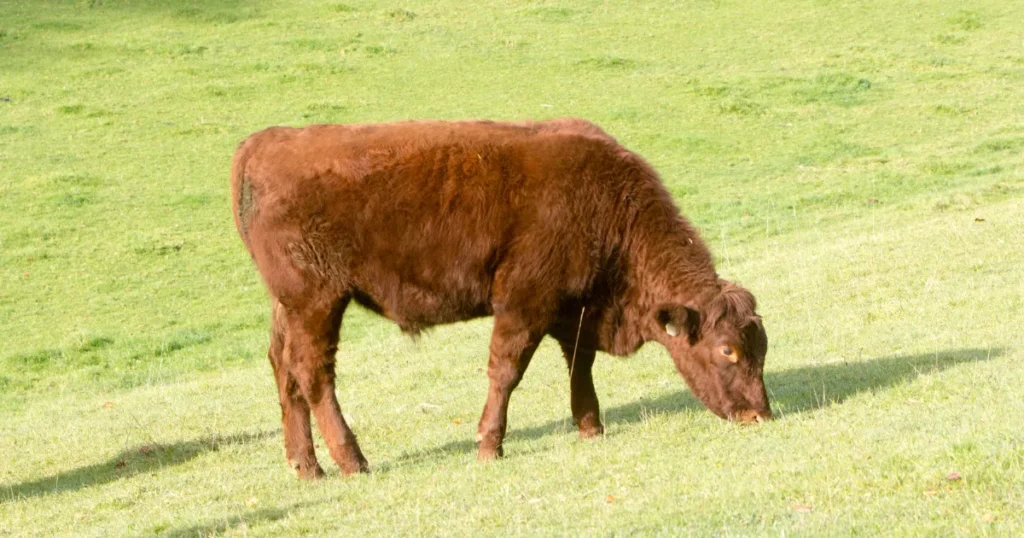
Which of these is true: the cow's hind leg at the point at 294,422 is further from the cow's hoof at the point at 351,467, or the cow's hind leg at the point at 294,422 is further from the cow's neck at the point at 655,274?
the cow's neck at the point at 655,274

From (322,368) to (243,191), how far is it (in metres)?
1.40

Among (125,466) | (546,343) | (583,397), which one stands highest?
(583,397)

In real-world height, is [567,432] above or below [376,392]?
above

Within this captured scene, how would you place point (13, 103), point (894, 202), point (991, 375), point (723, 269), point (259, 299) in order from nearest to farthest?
point (991, 375)
point (723, 269)
point (259, 299)
point (894, 202)
point (13, 103)

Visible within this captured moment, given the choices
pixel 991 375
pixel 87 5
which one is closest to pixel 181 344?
pixel 991 375

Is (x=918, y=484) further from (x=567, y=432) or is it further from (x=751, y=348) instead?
(x=567, y=432)

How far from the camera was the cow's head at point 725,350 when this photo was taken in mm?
9070

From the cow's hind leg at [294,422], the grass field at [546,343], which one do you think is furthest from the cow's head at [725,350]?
the cow's hind leg at [294,422]

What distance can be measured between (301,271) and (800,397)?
3758 millimetres

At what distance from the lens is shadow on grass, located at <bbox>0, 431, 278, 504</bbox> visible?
1038 centimetres

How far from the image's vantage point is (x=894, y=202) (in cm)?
2191

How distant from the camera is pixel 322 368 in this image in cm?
918

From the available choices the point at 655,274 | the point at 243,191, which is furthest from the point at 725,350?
the point at 243,191

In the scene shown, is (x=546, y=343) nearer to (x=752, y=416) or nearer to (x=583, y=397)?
(x=583, y=397)
